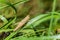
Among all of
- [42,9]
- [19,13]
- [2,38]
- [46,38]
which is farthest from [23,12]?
[46,38]

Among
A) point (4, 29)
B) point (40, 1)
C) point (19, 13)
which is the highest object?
point (40, 1)

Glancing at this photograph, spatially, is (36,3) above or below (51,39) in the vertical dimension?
above

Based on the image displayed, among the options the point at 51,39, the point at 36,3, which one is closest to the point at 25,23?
the point at 51,39

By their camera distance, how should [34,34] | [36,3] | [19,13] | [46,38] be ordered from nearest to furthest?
[46,38] < [34,34] < [19,13] < [36,3]

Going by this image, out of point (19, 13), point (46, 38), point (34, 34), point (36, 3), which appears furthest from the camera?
point (36, 3)

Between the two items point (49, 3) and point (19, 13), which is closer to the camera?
point (19, 13)

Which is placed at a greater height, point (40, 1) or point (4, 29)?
point (40, 1)

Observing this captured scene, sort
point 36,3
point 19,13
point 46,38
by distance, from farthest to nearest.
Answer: point 36,3, point 19,13, point 46,38

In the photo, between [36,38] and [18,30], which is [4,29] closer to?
[18,30]

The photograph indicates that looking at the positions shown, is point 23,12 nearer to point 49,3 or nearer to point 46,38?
point 49,3
